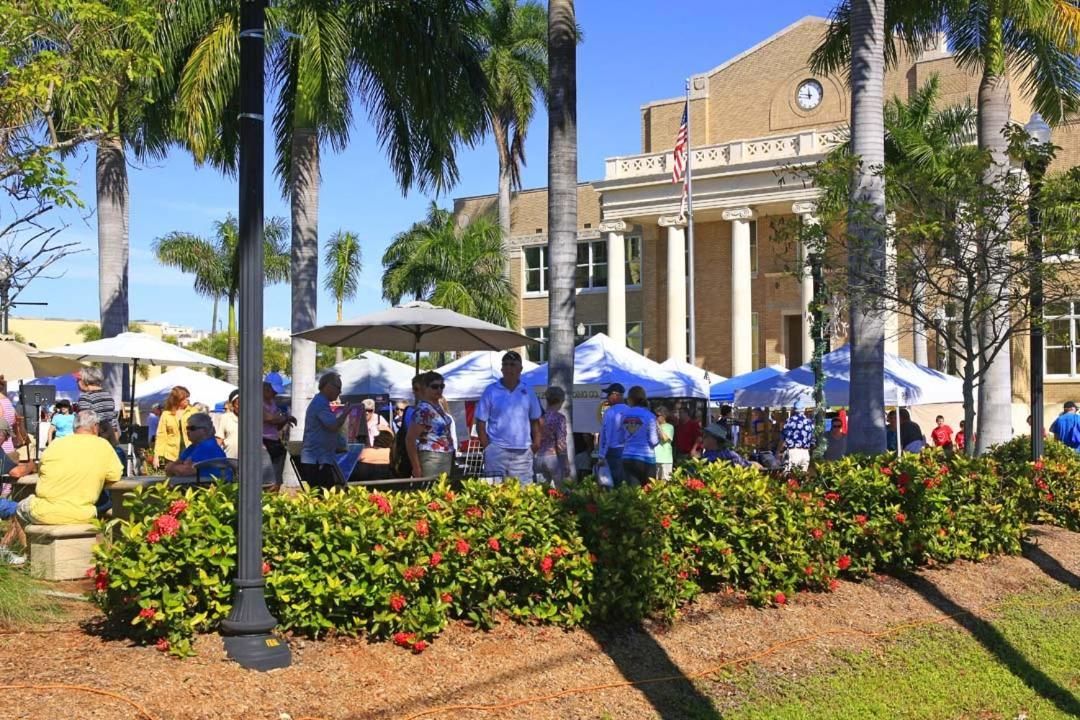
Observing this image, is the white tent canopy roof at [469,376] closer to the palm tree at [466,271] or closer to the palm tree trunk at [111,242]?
the palm tree trunk at [111,242]

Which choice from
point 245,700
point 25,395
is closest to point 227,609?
point 245,700

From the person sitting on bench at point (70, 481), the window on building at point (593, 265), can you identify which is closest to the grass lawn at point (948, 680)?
the person sitting on bench at point (70, 481)

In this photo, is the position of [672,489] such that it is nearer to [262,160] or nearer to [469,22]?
[262,160]

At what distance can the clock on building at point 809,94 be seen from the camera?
3925cm

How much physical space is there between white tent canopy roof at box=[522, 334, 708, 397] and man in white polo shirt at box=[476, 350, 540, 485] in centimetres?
778

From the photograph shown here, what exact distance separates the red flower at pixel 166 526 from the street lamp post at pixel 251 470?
40cm

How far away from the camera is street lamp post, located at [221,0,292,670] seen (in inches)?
230

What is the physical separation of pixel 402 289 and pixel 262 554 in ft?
105

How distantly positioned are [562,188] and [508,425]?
3.20m

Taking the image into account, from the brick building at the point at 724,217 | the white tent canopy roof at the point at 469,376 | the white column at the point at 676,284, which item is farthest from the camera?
the white column at the point at 676,284

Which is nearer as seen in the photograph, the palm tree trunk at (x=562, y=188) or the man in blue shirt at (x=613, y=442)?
the palm tree trunk at (x=562, y=188)

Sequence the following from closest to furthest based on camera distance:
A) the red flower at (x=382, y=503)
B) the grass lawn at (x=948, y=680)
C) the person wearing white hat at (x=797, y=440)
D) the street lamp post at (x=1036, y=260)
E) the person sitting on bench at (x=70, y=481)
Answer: the grass lawn at (x=948, y=680) < the red flower at (x=382, y=503) < the person sitting on bench at (x=70, y=481) < the street lamp post at (x=1036, y=260) < the person wearing white hat at (x=797, y=440)

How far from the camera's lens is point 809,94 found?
130 feet

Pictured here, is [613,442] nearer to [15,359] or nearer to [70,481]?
[70,481]
